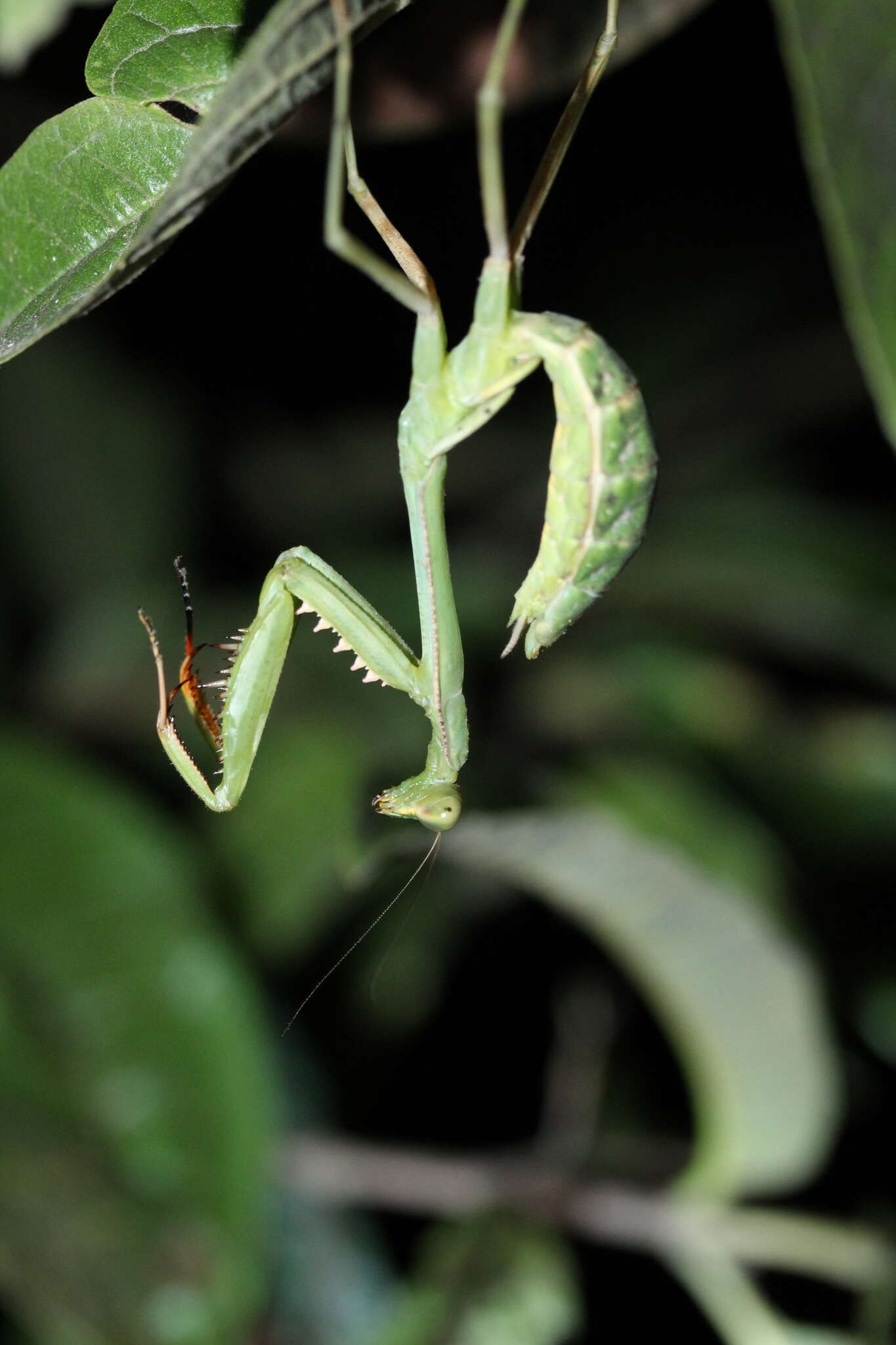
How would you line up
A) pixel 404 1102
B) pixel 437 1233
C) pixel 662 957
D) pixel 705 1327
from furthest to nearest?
pixel 404 1102
pixel 705 1327
pixel 437 1233
pixel 662 957

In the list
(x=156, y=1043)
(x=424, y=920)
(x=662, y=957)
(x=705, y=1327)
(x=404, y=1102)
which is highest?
(x=156, y=1043)

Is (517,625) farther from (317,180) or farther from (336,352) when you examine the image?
(336,352)

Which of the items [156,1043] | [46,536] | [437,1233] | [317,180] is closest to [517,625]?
[156,1043]

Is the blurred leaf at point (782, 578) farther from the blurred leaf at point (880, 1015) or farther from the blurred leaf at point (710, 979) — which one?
the blurred leaf at point (710, 979)

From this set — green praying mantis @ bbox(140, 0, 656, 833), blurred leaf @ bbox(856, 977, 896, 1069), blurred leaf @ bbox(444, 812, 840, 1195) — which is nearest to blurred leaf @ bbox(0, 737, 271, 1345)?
blurred leaf @ bbox(444, 812, 840, 1195)

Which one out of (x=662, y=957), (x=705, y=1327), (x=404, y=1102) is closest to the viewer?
(x=662, y=957)

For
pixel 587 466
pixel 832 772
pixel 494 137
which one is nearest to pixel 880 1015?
pixel 832 772

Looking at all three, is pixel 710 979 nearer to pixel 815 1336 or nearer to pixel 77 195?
pixel 815 1336

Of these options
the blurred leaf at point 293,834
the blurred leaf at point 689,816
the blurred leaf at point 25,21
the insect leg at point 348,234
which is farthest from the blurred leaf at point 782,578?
the blurred leaf at point 25,21
